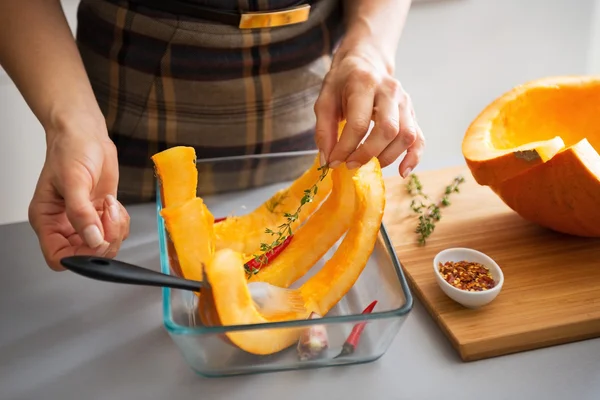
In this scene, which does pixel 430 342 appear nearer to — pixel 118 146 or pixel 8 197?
pixel 118 146

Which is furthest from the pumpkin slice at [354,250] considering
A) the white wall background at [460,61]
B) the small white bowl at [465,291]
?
the white wall background at [460,61]

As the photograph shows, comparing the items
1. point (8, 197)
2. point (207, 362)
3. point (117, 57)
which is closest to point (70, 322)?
point (207, 362)

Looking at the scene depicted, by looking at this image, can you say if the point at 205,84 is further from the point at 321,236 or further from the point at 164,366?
the point at 164,366

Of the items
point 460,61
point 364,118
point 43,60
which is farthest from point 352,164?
point 460,61

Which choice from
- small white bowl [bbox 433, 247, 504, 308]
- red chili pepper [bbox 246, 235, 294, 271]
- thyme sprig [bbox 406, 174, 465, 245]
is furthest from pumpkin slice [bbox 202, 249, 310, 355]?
thyme sprig [bbox 406, 174, 465, 245]

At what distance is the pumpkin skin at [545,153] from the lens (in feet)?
3.22

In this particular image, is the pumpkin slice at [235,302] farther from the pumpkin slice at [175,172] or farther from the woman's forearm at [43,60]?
the woman's forearm at [43,60]

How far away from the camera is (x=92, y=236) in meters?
0.79

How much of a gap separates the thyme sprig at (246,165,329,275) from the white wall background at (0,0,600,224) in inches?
37.7

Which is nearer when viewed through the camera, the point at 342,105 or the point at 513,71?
the point at 342,105

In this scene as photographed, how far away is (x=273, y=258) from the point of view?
3.13 feet

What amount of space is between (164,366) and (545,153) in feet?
1.99

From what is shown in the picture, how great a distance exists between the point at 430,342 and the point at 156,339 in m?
0.37

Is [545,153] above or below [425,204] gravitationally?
above
